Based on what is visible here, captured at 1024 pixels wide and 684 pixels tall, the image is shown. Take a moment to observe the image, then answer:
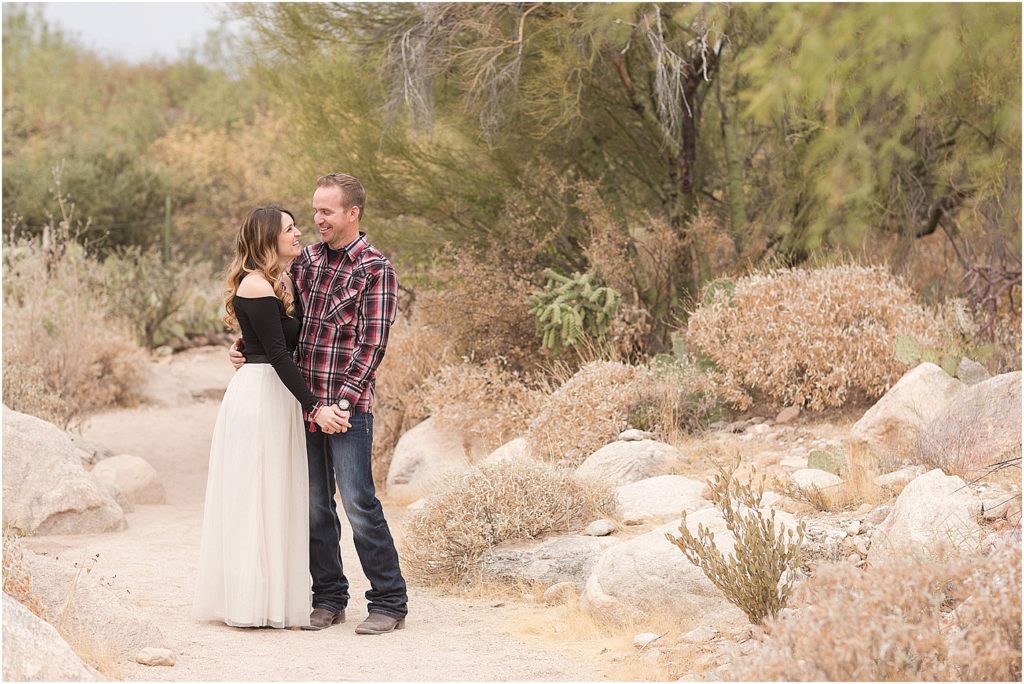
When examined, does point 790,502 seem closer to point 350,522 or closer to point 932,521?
point 932,521

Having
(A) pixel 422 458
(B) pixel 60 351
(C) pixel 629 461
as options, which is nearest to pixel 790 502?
(C) pixel 629 461

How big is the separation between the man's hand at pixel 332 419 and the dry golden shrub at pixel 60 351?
218 inches

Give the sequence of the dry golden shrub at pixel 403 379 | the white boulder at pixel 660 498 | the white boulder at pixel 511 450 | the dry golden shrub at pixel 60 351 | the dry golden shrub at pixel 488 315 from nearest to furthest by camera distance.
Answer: the white boulder at pixel 660 498 → the white boulder at pixel 511 450 → the dry golden shrub at pixel 488 315 → the dry golden shrub at pixel 403 379 → the dry golden shrub at pixel 60 351

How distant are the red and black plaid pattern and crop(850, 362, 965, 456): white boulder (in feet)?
10.8

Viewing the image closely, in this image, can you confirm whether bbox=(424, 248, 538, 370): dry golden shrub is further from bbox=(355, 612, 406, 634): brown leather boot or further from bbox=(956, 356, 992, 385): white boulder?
bbox=(355, 612, 406, 634): brown leather boot

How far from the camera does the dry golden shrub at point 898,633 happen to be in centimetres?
306

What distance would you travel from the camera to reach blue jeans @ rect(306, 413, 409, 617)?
4.69 meters

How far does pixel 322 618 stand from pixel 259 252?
1.61 metres

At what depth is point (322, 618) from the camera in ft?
16.0

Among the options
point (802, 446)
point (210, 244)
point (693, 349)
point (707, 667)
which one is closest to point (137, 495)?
point (693, 349)

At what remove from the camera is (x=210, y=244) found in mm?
22344

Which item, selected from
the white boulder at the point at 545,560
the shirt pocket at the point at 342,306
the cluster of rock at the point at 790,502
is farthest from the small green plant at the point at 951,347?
the shirt pocket at the point at 342,306

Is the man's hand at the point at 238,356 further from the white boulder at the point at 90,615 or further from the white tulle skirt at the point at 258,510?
the white boulder at the point at 90,615

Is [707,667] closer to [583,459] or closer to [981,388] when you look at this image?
[981,388]
